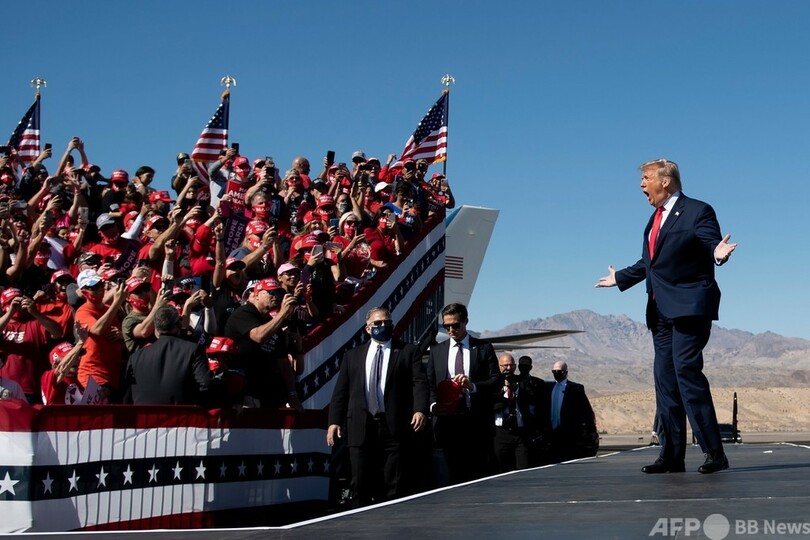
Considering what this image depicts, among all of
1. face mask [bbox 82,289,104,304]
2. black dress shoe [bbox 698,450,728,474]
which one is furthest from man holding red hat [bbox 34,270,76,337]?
black dress shoe [bbox 698,450,728,474]

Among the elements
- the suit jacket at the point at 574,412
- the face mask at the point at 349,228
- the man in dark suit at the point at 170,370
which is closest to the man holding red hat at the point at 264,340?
the man in dark suit at the point at 170,370

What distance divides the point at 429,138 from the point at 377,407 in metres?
15.3

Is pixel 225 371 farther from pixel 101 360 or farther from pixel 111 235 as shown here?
pixel 111 235

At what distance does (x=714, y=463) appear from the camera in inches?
293

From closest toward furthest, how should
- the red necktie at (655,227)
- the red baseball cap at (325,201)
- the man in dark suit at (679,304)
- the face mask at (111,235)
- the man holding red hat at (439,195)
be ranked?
the man in dark suit at (679,304) → the red necktie at (655,227) → the face mask at (111,235) → the red baseball cap at (325,201) → the man holding red hat at (439,195)

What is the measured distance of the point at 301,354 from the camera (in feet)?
33.5

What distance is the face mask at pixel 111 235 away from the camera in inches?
471

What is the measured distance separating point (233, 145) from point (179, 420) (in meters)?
8.58

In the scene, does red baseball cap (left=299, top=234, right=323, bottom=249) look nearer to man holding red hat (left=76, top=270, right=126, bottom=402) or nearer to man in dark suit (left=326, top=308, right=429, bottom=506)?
man in dark suit (left=326, top=308, right=429, bottom=506)

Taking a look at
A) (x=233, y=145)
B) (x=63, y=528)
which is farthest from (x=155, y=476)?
(x=233, y=145)

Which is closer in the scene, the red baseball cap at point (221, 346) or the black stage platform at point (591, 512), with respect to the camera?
the black stage platform at point (591, 512)

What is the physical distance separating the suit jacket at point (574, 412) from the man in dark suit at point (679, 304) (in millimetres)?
7239

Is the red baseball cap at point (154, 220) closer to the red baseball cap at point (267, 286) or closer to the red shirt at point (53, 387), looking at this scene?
the red baseball cap at point (267, 286)

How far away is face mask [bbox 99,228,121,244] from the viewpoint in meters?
12.0
